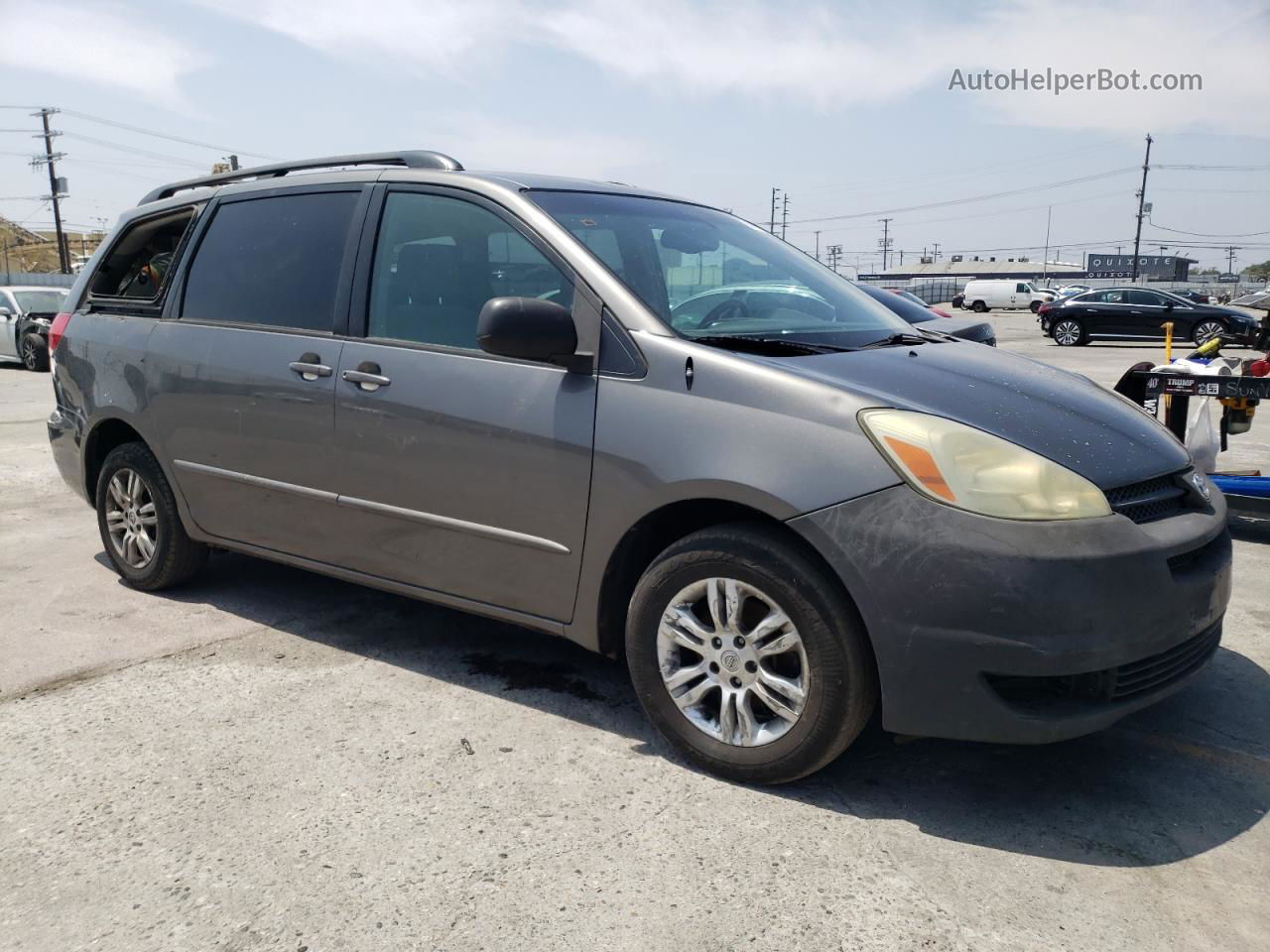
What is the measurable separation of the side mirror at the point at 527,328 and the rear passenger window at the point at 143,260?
7.43 feet

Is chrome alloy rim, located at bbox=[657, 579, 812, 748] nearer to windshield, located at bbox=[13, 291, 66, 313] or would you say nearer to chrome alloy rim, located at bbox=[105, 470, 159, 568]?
chrome alloy rim, located at bbox=[105, 470, 159, 568]

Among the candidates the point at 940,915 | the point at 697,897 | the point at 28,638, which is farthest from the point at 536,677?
the point at 28,638

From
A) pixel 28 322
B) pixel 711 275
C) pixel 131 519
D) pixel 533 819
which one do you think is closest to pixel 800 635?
pixel 533 819

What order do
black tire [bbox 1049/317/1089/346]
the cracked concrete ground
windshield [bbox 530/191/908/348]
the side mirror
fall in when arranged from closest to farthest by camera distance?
the cracked concrete ground
the side mirror
windshield [bbox 530/191/908/348]
black tire [bbox 1049/317/1089/346]

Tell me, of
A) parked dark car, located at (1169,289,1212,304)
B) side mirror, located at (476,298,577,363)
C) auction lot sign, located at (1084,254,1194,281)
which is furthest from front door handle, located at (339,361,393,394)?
auction lot sign, located at (1084,254,1194,281)

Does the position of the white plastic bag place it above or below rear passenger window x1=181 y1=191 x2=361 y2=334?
below

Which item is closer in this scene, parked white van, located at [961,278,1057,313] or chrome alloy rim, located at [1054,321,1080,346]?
chrome alloy rim, located at [1054,321,1080,346]

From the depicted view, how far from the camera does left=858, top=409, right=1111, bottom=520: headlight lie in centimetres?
255

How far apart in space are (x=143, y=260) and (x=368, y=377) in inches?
76.7

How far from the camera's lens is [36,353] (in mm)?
17688

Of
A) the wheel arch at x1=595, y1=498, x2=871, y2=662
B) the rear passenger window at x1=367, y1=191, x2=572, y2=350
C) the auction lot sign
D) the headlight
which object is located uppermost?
the auction lot sign

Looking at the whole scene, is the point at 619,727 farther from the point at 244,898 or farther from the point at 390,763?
the point at 244,898

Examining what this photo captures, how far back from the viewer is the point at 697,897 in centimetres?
238

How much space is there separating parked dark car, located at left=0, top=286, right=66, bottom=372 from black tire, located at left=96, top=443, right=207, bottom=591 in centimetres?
1473
